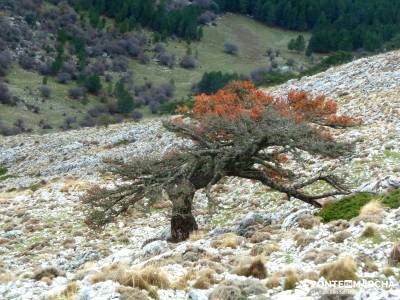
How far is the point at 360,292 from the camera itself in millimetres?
10227

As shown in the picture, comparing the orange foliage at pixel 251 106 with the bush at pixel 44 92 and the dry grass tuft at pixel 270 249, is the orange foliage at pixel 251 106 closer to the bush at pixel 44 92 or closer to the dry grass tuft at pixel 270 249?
the dry grass tuft at pixel 270 249

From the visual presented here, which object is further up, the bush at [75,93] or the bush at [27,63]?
the bush at [27,63]

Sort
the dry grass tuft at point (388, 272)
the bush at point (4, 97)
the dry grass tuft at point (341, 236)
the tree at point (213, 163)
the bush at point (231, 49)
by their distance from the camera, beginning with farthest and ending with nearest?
1. the bush at point (231, 49)
2. the bush at point (4, 97)
3. the tree at point (213, 163)
4. the dry grass tuft at point (341, 236)
5. the dry grass tuft at point (388, 272)

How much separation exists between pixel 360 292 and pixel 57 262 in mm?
15533

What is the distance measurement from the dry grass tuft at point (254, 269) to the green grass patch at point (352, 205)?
17.8ft

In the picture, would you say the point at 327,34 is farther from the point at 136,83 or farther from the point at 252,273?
the point at 252,273

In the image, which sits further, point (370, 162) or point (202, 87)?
point (202, 87)

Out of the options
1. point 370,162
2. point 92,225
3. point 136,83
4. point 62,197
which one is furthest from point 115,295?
point 136,83

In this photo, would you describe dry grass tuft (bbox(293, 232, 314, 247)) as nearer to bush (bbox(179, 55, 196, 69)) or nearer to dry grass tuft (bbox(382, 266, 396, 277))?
dry grass tuft (bbox(382, 266, 396, 277))

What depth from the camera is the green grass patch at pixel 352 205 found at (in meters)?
17.2

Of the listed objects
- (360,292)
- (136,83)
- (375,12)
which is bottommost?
(136,83)

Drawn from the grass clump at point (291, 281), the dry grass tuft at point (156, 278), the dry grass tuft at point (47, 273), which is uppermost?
the grass clump at point (291, 281)

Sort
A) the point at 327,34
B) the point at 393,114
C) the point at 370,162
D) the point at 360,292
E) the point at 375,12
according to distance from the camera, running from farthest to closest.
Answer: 1. the point at 375,12
2. the point at 327,34
3. the point at 393,114
4. the point at 370,162
5. the point at 360,292

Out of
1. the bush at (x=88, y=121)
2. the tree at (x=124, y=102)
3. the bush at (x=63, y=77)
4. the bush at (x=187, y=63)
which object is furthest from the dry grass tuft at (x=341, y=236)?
the bush at (x=187, y=63)
